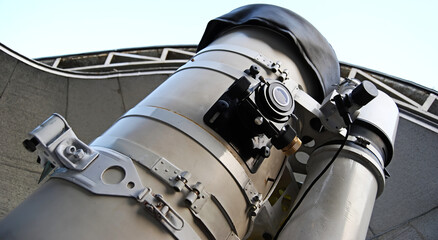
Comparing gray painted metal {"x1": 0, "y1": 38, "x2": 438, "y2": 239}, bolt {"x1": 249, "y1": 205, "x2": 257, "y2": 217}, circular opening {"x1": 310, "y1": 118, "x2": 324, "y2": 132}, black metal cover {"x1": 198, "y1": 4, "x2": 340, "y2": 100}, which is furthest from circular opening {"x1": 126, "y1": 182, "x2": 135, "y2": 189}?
gray painted metal {"x1": 0, "y1": 38, "x2": 438, "y2": 239}

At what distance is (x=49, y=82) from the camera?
593cm

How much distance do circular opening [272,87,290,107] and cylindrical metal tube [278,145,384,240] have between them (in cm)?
63

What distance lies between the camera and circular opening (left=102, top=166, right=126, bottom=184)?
1.71 m

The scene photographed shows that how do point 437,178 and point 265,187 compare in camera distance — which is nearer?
point 265,187

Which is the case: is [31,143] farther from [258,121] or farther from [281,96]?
[281,96]

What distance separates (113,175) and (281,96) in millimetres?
986

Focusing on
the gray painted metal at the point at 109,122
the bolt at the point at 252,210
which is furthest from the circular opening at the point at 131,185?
the gray painted metal at the point at 109,122

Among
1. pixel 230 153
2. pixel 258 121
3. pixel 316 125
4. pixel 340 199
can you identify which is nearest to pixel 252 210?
pixel 230 153

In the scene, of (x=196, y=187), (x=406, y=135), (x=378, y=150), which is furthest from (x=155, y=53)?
(x=196, y=187)

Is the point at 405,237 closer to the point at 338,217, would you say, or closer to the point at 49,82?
the point at 338,217

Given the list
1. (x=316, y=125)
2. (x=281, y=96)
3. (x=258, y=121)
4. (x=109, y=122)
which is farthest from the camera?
(x=109, y=122)

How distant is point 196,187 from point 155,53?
6.11 metres

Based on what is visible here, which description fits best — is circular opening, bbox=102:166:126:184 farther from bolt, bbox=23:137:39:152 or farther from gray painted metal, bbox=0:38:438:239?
gray painted metal, bbox=0:38:438:239

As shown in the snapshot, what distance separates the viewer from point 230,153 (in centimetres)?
206
